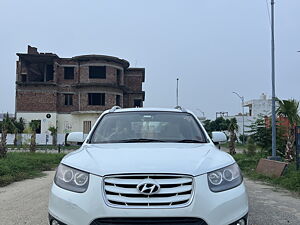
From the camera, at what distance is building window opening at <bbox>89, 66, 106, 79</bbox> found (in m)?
42.0

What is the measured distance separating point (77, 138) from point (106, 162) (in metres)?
2.11

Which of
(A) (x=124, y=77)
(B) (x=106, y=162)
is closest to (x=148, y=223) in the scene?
(B) (x=106, y=162)

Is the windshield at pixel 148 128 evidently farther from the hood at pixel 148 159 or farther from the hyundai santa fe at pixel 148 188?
the hyundai santa fe at pixel 148 188

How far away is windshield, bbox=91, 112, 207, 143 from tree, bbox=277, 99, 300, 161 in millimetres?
10121

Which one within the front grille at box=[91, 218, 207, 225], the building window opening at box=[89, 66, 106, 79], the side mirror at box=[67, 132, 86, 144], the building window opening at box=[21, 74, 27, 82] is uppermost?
the building window opening at box=[89, 66, 106, 79]

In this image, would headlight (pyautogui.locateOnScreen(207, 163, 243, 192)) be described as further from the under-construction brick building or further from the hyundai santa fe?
the under-construction brick building

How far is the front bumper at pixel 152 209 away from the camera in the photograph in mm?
3008

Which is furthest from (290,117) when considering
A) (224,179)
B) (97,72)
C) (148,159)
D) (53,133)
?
(53,133)

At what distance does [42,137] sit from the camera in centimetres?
4297

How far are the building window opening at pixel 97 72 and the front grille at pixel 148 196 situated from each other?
129ft

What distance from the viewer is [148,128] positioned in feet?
15.7

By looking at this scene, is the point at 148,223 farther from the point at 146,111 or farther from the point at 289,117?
the point at 289,117

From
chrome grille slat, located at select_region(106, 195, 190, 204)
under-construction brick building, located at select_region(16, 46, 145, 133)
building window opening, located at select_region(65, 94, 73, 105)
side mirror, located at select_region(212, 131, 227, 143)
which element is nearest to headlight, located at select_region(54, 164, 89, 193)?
chrome grille slat, located at select_region(106, 195, 190, 204)

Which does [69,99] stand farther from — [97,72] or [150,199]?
[150,199]
